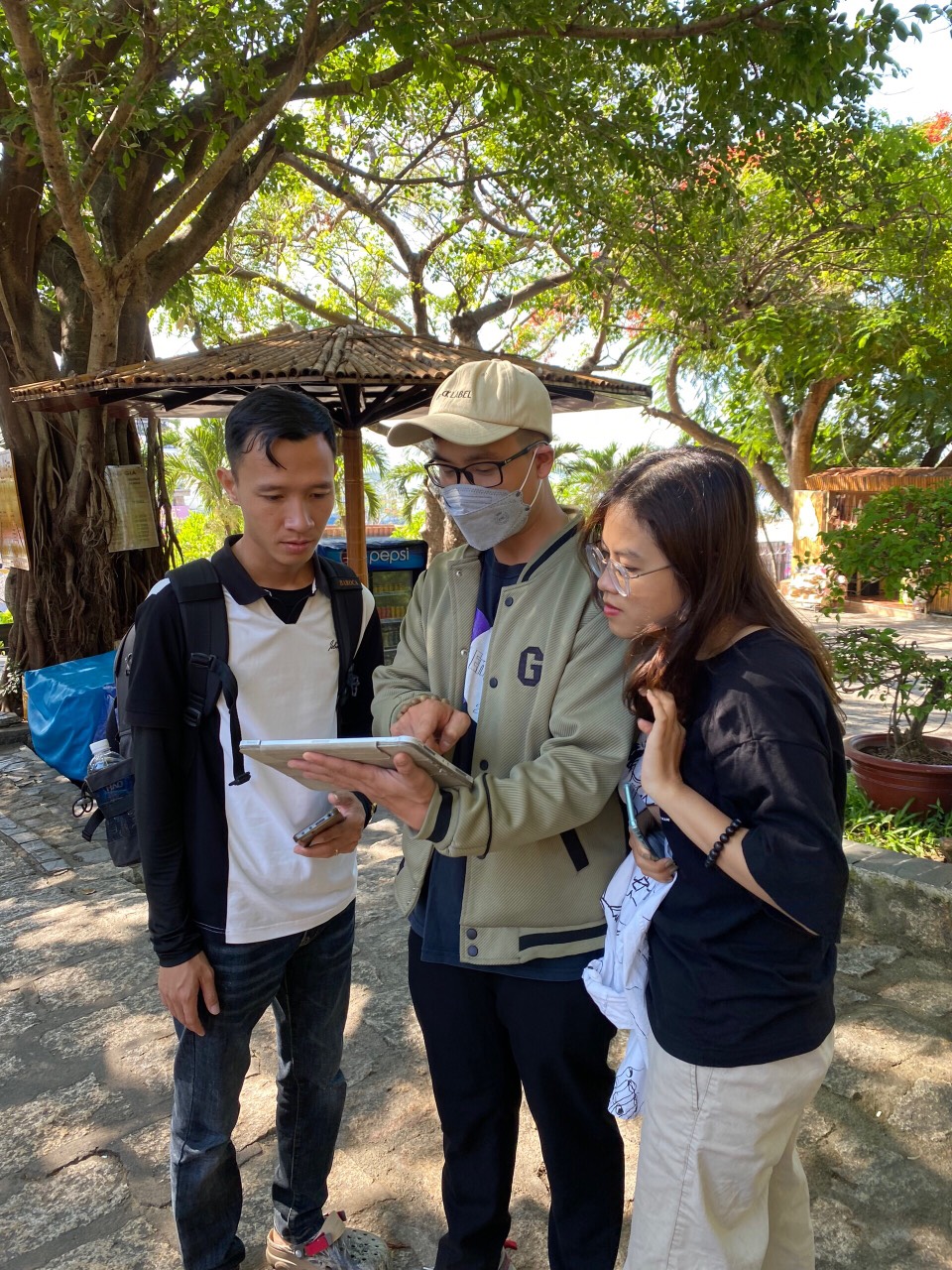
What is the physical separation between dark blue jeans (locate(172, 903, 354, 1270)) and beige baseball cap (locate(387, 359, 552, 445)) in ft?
3.55

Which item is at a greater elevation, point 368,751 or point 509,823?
point 368,751

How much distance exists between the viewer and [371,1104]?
2.71 metres

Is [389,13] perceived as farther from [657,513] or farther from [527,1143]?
[527,1143]

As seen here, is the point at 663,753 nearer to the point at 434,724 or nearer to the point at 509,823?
the point at 509,823

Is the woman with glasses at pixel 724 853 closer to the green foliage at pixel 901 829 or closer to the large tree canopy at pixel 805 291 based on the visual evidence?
the green foliage at pixel 901 829

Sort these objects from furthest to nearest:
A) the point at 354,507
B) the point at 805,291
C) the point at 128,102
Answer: the point at 805,291 → the point at 354,507 → the point at 128,102

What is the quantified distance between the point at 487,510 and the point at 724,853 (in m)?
0.77

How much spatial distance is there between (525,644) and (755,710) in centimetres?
46

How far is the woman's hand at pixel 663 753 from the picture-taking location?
4.56 ft

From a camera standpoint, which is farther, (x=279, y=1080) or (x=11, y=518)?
(x=11, y=518)

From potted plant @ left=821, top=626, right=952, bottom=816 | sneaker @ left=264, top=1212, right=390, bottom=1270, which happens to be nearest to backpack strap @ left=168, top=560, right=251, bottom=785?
sneaker @ left=264, top=1212, right=390, bottom=1270

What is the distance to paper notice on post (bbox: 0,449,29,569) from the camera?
700 cm

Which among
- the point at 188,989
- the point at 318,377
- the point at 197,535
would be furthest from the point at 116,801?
the point at 197,535

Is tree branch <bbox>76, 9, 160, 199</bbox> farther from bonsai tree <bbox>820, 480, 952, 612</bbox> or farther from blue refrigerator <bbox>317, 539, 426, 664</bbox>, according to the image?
bonsai tree <bbox>820, 480, 952, 612</bbox>
